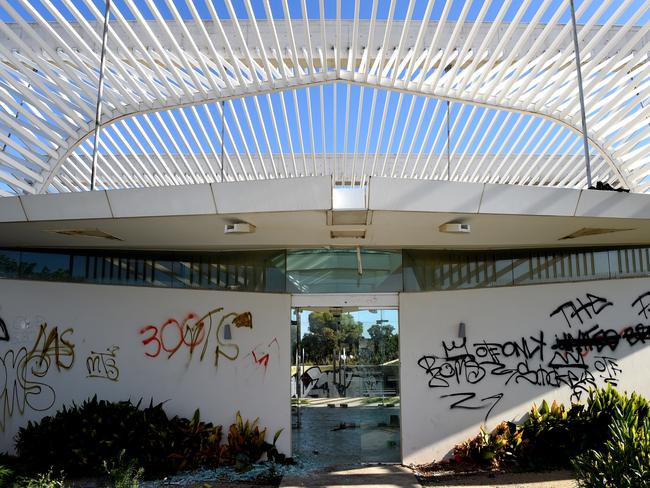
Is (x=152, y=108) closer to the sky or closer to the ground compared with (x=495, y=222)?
closer to the sky

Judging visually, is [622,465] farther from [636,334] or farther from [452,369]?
[636,334]

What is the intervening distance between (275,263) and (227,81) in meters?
3.35

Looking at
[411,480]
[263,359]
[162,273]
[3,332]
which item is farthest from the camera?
[162,273]

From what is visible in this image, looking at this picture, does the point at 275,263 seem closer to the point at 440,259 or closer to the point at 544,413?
the point at 440,259

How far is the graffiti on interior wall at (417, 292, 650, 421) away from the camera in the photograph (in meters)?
9.62

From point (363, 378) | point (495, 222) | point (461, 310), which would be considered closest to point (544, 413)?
point (461, 310)

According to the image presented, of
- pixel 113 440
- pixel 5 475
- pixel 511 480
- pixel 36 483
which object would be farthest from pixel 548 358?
pixel 5 475

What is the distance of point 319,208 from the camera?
6516mm

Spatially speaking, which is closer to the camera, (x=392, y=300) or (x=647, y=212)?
(x=647, y=212)

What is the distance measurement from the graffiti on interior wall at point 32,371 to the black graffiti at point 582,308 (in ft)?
28.2

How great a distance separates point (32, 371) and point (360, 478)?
5.71m

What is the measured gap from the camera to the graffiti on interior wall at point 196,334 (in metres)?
9.88

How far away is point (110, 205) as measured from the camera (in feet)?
22.4

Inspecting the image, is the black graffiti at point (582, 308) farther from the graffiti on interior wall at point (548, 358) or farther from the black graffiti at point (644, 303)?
the black graffiti at point (644, 303)
